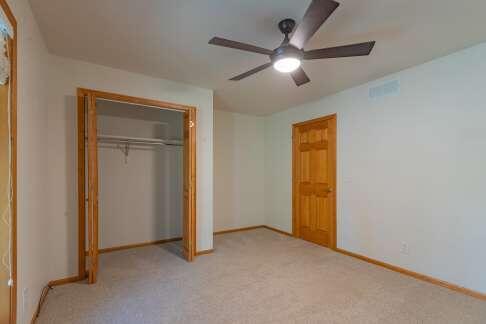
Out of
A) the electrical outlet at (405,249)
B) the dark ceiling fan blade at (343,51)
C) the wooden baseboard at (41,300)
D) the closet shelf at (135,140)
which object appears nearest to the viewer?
the dark ceiling fan blade at (343,51)

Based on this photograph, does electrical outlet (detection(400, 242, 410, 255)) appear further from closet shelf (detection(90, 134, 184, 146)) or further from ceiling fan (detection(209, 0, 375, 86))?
closet shelf (detection(90, 134, 184, 146))

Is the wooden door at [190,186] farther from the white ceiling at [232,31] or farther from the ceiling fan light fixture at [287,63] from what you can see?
the ceiling fan light fixture at [287,63]

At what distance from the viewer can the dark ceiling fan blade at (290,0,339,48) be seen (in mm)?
1443

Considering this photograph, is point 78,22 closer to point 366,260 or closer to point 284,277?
point 284,277

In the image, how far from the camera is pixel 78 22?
2092 mm

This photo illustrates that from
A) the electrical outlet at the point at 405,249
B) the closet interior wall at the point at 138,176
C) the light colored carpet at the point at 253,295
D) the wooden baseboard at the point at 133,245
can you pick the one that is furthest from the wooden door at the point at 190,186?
the electrical outlet at the point at 405,249

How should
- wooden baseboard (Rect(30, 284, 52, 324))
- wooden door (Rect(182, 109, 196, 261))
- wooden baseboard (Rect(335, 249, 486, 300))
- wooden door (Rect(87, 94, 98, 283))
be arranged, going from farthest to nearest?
wooden door (Rect(182, 109, 196, 261)) → wooden door (Rect(87, 94, 98, 283)) → wooden baseboard (Rect(335, 249, 486, 300)) → wooden baseboard (Rect(30, 284, 52, 324))

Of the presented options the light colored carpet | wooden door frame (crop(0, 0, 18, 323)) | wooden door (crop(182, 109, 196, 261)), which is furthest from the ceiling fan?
the light colored carpet

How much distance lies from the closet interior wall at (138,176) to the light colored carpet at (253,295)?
73 cm

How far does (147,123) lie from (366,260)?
409cm

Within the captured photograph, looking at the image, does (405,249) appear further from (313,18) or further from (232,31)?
(232,31)

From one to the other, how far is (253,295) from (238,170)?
302 centimetres

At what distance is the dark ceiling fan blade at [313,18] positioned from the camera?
1443mm

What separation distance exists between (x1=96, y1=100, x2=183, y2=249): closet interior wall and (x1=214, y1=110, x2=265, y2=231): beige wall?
81 centimetres
